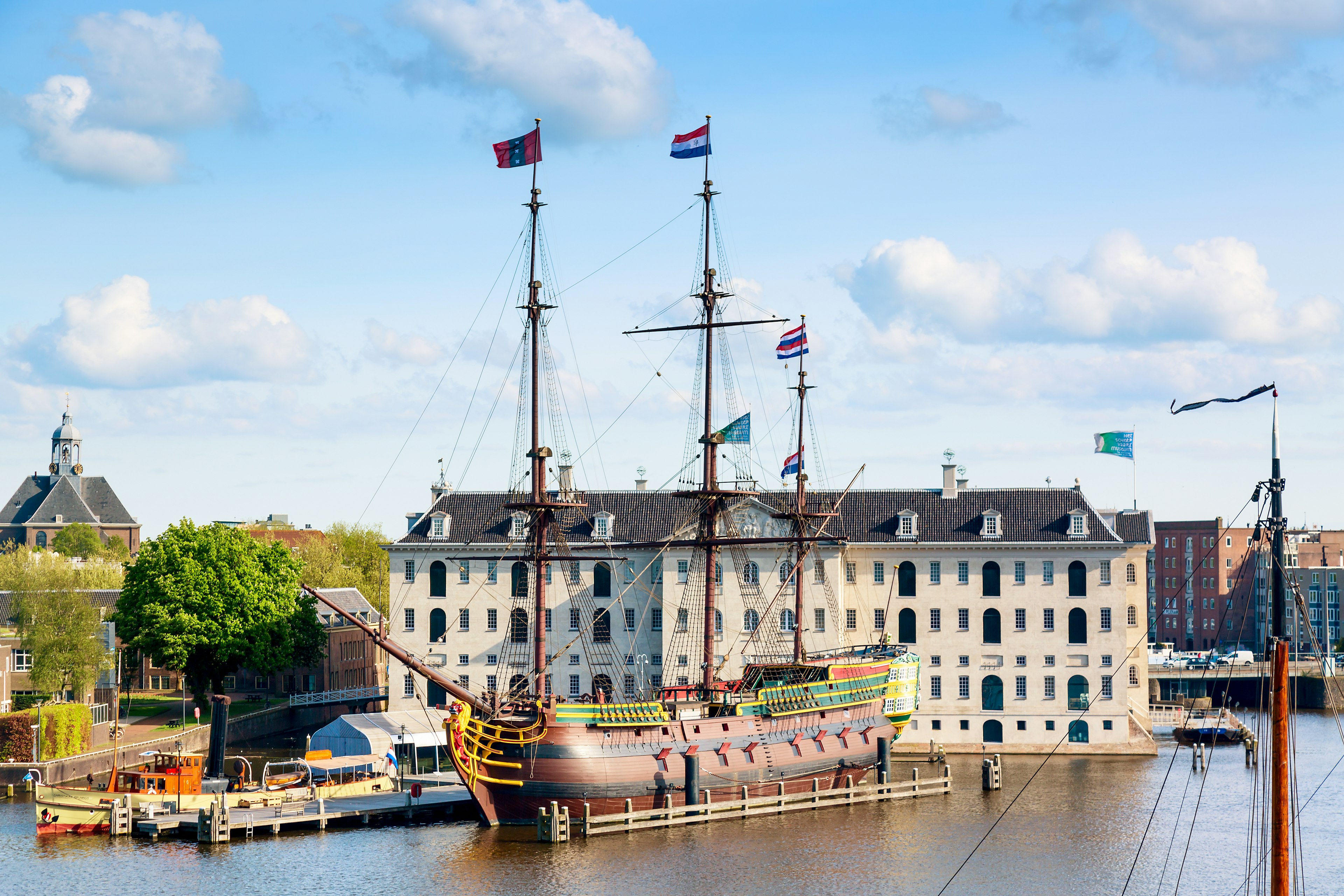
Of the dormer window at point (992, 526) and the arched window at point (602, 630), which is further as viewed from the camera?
the arched window at point (602, 630)

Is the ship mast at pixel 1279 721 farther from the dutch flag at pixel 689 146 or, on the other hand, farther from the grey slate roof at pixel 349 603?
the grey slate roof at pixel 349 603

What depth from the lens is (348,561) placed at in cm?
15700

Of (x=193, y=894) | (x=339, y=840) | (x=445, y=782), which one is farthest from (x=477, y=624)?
(x=193, y=894)

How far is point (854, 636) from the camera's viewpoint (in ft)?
320

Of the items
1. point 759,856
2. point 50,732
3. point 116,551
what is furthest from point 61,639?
point 116,551

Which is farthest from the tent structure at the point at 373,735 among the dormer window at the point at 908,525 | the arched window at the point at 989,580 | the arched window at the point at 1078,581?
the arched window at the point at 1078,581

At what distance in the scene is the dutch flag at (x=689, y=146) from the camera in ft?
246

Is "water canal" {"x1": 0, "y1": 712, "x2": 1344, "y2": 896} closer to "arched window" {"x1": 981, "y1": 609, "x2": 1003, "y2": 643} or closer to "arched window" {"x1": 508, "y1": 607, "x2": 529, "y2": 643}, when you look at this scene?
"arched window" {"x1": 981, "y1": 609, "x2": 1003, "y2": 643}

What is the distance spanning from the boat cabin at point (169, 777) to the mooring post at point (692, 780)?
22.5 meters

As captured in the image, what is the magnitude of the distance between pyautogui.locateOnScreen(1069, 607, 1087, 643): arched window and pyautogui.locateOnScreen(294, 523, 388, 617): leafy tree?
55.4 meters

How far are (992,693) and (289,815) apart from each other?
4631cm

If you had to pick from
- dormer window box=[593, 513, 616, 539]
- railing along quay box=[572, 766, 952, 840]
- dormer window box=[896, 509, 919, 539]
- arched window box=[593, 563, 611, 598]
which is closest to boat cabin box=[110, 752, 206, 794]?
railing along quay box=[572, 766, 952, 840]

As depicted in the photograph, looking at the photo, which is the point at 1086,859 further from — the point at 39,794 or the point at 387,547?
the point at 387,547

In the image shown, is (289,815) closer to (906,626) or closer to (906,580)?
(906,626)
